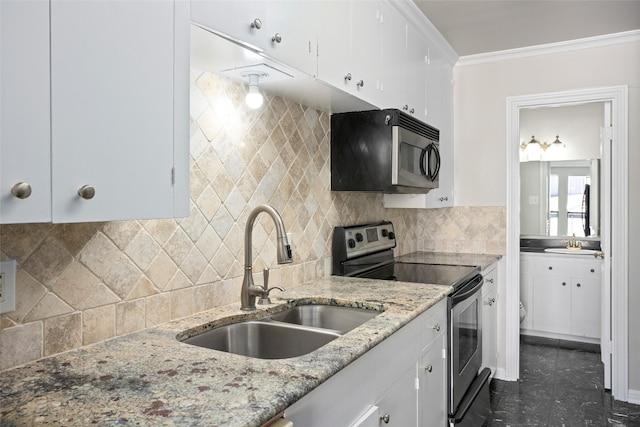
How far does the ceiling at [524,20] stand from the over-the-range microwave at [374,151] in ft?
2.38

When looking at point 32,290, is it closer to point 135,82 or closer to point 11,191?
point 11,191

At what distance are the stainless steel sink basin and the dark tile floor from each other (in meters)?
1.59

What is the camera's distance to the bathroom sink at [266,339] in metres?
1.54

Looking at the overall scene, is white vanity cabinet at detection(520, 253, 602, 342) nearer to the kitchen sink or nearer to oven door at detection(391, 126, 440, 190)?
oven door at detection(391, 126, 440, 190)

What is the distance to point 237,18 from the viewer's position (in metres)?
1.35

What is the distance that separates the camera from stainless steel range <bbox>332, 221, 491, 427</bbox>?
7.57 feet

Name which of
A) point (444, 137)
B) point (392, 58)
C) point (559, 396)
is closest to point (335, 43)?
point (392, 58)

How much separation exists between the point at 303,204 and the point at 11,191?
5.29 feet

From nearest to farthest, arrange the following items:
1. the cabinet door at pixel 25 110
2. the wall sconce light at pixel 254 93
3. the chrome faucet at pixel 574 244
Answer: the cabinet door at pixel 25 110, the wall sconce light at pixel 254 93, the chrome faucet at pixel 574 244

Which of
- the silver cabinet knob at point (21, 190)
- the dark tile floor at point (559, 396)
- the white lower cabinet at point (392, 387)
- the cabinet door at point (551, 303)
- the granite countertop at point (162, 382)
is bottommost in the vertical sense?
the dark tile floor at point (559, 396)

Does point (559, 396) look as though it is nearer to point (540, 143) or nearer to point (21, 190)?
point (540, 143)

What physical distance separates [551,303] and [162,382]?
438cm

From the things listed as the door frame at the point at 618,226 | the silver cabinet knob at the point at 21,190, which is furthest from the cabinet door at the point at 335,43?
the door frame at the point at 618,226

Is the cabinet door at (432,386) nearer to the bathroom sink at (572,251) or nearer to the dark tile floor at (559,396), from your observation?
the dark tile floor at (559,396)
